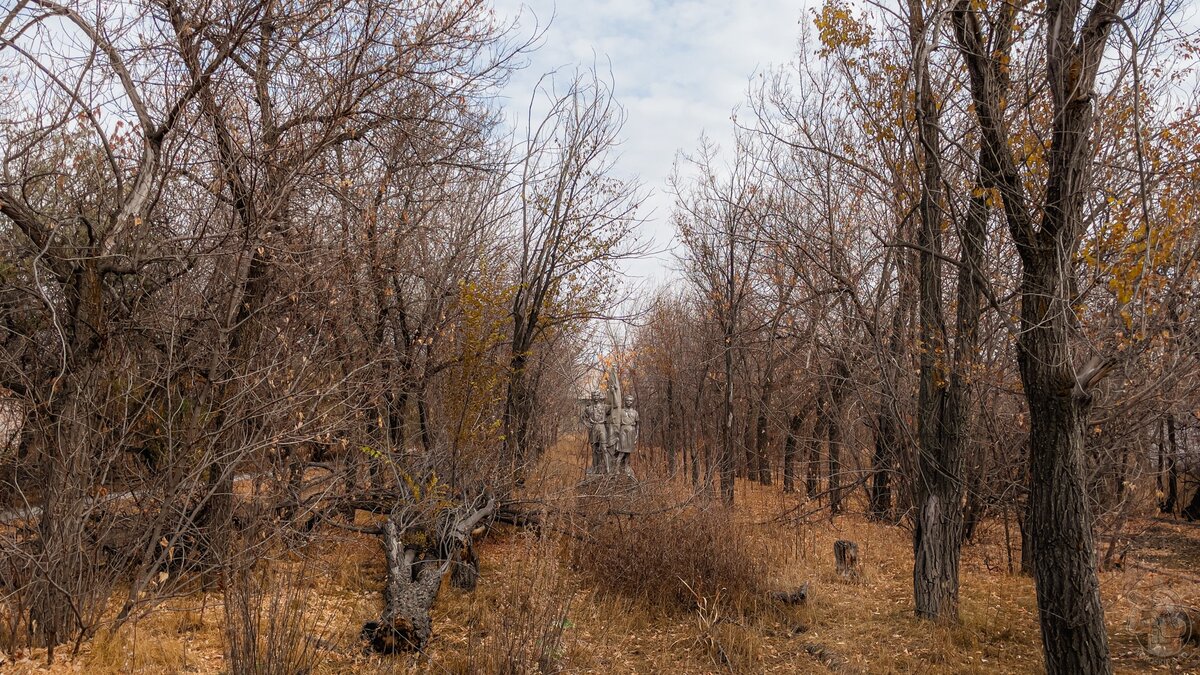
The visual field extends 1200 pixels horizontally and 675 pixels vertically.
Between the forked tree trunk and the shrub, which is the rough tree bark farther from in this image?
the forked tree trunk

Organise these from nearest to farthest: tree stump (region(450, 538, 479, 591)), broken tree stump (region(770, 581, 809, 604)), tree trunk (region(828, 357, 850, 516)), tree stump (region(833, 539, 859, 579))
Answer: broken tree stump (region(770, 581, 809, 604)), tree stump (region(450, 538, 479, 591)), tree stump (region(833, 539, 859, 579)), tree trunk (region(828, 357, 850, 516))

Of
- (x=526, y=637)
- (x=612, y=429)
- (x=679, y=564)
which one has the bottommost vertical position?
(x=526, y=637)

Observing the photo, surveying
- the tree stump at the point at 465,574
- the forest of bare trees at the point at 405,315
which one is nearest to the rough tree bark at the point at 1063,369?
the forest of bare trees at the point at 405,315

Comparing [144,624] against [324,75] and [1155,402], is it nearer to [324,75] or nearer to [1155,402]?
[324,75]

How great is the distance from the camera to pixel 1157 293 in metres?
3.83

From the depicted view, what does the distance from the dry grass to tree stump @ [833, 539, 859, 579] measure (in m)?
0.18

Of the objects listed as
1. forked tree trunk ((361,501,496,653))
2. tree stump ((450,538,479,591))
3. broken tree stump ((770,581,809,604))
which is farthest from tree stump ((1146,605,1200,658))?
tree stump ((450,538,479,591))

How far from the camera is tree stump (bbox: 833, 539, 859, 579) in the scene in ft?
24.7

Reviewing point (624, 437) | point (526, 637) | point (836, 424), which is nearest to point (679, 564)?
point (526, 637)

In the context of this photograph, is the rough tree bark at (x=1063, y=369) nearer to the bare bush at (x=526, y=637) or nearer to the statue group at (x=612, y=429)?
the bare bush at (x=526, y=637)

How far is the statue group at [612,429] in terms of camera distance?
13484mm

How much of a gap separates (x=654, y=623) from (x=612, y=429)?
7.44 metres

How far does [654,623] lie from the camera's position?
20.0 ft

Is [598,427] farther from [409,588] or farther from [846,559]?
[409,588]
